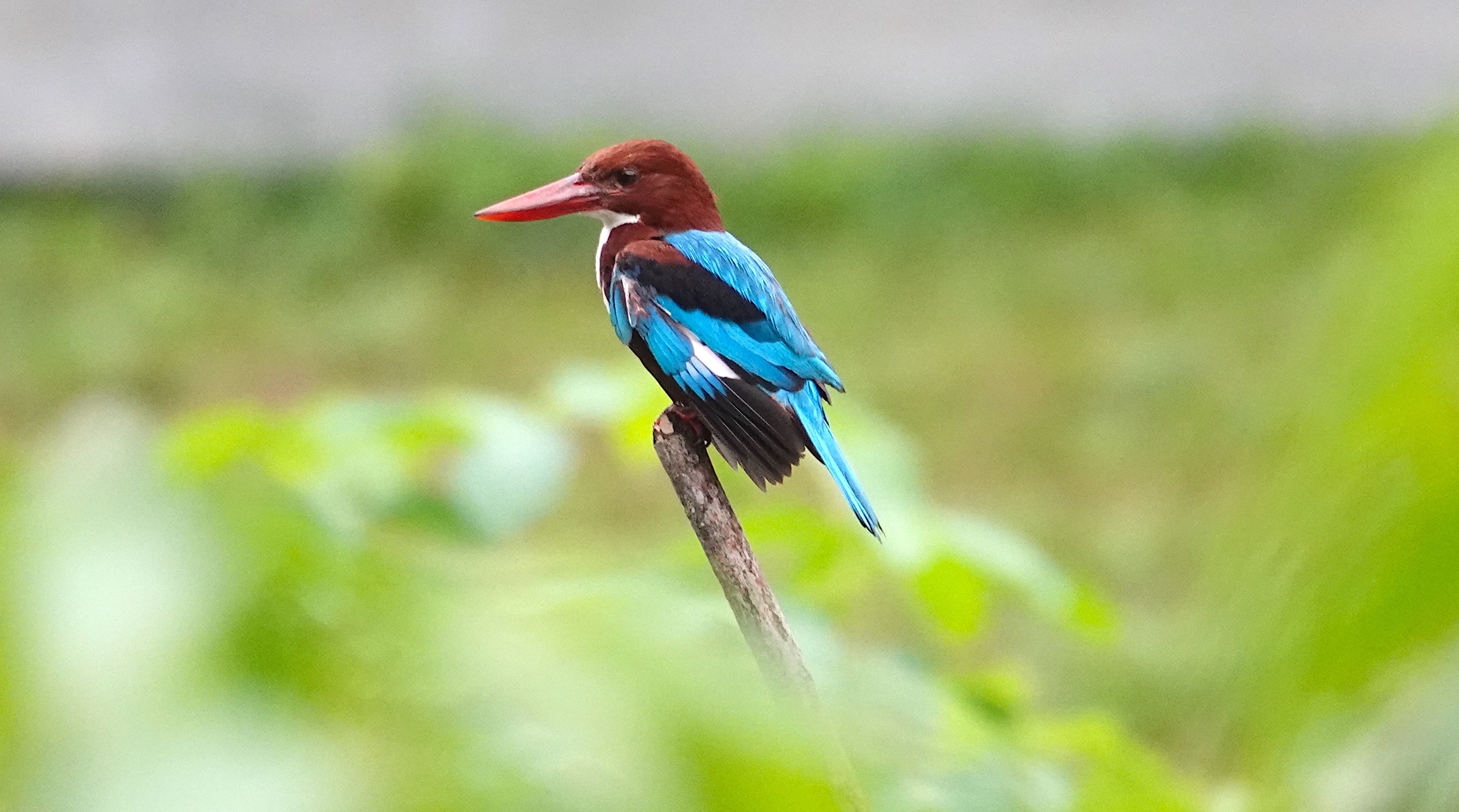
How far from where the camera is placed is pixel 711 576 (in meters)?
0.73

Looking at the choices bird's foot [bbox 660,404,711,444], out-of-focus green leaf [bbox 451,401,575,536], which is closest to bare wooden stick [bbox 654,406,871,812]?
bird's foot [bbox 660,404,711,444]

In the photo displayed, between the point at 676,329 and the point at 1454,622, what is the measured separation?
403 mm

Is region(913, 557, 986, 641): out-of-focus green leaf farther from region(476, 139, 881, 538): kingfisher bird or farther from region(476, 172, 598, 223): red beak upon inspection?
region(476, 172, 598, 223): red beak

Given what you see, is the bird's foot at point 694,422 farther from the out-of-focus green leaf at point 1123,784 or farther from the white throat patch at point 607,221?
the out-of-focus green leaf at point 1123,784

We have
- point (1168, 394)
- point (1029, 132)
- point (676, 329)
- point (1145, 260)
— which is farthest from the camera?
point (1029, 132)

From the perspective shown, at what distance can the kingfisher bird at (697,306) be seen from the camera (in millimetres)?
527

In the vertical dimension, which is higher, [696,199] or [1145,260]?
[1145,260]

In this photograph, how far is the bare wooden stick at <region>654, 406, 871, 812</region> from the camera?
0.34 m

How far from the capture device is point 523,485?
0.65 m

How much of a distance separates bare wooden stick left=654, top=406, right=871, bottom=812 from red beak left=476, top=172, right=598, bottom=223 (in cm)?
8

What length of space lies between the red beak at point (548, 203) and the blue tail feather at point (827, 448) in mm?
97

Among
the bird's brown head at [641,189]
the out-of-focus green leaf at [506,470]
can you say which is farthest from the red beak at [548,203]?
the out-of-focus green leaf at [506,470]

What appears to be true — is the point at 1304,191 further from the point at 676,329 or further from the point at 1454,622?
the point at 1454,622

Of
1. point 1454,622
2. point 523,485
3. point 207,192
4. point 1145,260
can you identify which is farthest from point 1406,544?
point 207,192
